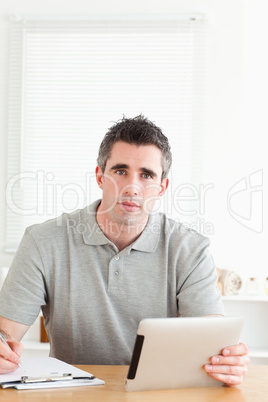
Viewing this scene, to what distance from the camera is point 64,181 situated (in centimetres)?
367

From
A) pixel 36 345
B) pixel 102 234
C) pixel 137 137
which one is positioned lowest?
pixel 36 345

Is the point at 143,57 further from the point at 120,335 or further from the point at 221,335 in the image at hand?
the point at 221,335

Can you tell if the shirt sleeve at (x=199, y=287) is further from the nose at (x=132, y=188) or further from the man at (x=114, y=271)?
the nose at (x=132, y=188)

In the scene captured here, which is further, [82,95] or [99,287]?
[82,95]

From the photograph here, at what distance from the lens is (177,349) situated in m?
1.33

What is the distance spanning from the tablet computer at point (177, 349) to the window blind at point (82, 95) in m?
2.28

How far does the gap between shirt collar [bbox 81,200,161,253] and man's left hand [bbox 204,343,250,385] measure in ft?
2.03

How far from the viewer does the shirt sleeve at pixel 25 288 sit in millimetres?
1834

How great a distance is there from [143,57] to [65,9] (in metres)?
0.63

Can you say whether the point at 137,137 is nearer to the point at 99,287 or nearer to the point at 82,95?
the point at 99,287

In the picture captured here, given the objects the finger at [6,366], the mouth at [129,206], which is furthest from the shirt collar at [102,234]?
the finger at [6,366]

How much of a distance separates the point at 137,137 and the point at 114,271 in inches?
19.3

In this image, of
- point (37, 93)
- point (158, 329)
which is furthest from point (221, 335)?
point (37, 93)

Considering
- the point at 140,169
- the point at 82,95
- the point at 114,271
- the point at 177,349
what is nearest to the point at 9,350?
the point at 177,349
